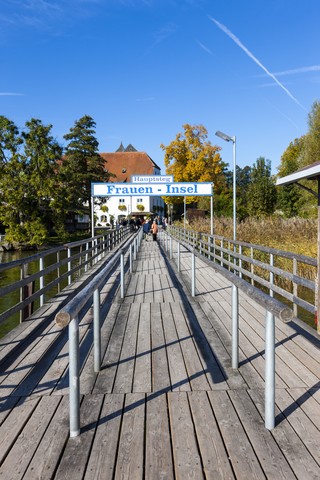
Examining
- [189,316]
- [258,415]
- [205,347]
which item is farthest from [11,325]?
[258,415]

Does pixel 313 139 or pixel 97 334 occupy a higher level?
pixel 313 139

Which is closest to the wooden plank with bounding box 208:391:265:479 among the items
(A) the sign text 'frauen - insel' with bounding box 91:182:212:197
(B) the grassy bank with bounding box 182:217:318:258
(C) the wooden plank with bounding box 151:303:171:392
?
(C) the wooden plank with bounding box 151:303:171:392

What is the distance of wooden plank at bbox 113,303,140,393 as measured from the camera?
3873 mm

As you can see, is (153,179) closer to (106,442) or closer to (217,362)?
(217,362)

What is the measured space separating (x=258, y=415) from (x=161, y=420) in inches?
28.8

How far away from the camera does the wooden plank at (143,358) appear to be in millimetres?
3887

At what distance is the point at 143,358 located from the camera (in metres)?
4.66

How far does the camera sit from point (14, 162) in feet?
129

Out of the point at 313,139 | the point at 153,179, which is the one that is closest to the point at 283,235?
the point at 153,179

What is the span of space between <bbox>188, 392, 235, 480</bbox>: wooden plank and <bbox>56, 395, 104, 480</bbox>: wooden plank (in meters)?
0.74

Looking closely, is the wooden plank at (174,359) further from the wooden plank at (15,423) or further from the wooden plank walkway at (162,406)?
the wooden plank at (15,423)

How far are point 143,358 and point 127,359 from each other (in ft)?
0.57

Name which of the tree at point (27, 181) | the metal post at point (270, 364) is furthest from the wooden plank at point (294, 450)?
the tree at point (27, 181)

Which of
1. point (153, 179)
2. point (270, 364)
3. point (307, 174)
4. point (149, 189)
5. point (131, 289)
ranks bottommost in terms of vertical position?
point (131, 289)
